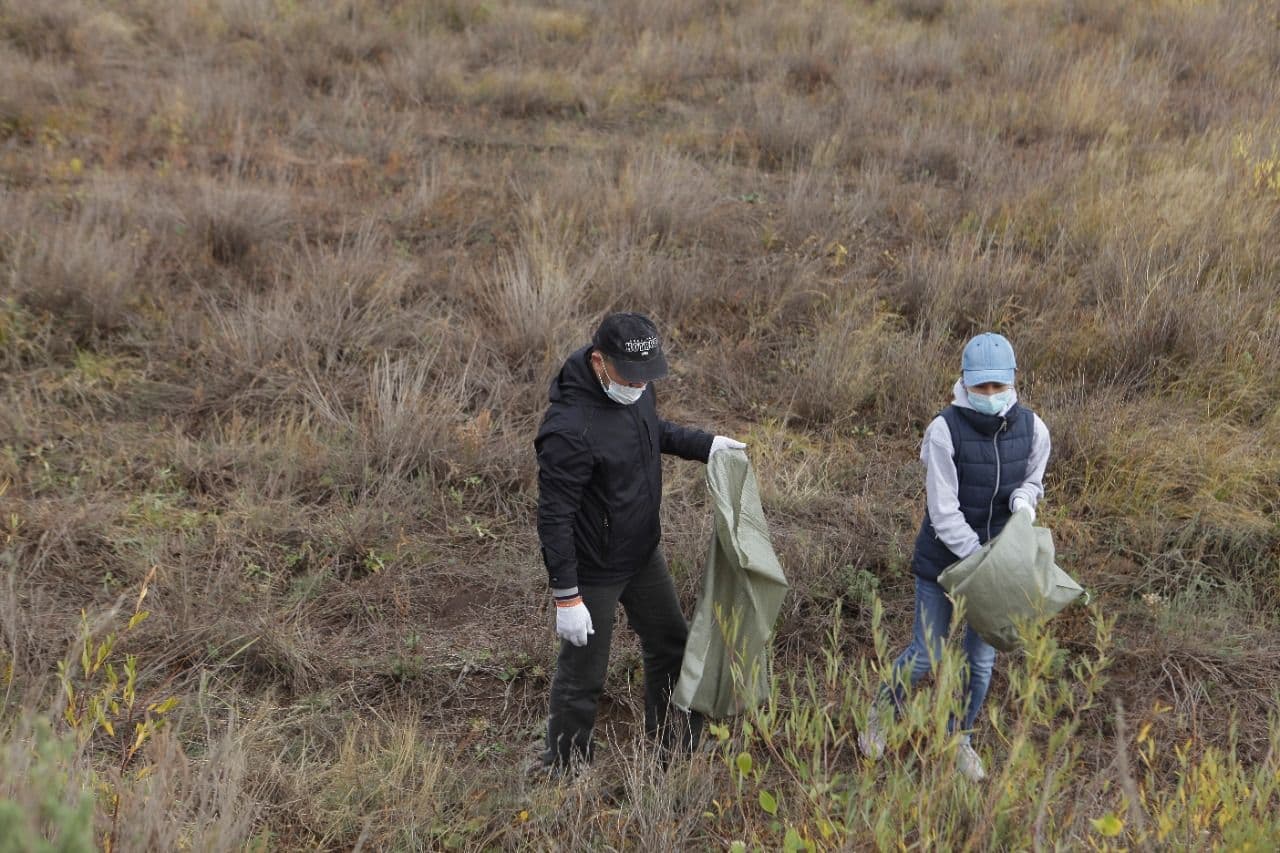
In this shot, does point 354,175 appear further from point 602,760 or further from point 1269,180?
point 1269,180

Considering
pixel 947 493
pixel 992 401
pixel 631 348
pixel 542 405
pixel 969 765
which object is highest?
pixel 631 348

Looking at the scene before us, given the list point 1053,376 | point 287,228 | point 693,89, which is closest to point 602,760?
point 1053,376

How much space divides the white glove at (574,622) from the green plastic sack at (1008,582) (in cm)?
112

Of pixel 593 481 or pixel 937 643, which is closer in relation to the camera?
pixel 593 481

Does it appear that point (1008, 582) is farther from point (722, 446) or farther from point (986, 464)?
point (722, 446)

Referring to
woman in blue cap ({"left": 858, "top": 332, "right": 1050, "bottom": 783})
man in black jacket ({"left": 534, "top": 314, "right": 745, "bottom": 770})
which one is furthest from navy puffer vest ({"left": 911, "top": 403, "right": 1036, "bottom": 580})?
man in black jacket ({"left": 534, "top": 314, "right": 745, "bottom": 770})

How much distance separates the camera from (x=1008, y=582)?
2.90 metres

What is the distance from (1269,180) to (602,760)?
606 centimetres

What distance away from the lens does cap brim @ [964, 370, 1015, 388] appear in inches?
118

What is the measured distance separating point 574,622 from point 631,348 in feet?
2.85

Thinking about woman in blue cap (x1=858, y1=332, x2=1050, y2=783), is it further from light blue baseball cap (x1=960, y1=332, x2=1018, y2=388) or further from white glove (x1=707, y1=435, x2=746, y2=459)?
white glove (x1=707, y1=435, x2=746, y2=459)

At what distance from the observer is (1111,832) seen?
1.68 m

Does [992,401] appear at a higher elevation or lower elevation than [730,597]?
higher

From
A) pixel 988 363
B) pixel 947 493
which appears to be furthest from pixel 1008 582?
pixel 988 363
